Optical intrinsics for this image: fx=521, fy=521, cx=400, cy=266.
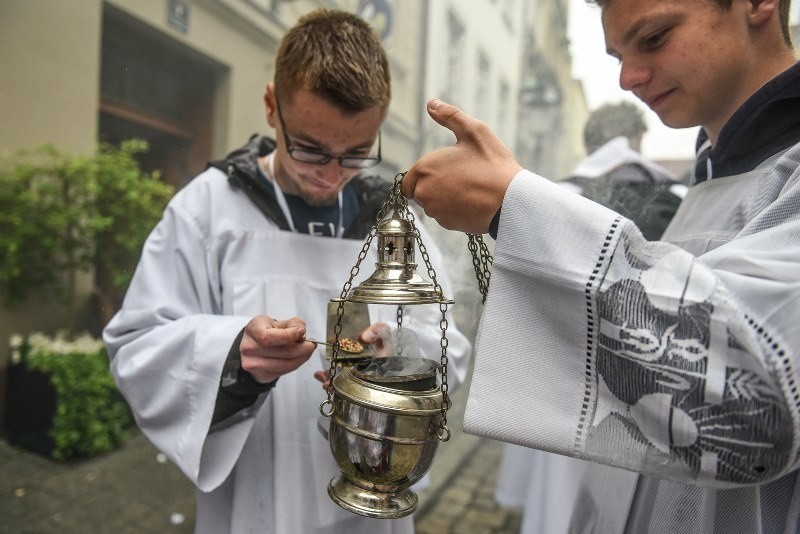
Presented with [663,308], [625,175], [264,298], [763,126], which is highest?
[625,175]

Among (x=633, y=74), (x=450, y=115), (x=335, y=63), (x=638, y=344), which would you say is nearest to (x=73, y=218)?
(x=335, y=63)

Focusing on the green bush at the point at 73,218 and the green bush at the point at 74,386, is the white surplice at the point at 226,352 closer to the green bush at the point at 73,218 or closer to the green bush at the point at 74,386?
the green bush at the point at 73,218

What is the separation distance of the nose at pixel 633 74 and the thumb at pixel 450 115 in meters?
0.59

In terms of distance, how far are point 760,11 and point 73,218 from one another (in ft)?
11.9

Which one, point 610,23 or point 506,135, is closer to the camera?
point 610,23

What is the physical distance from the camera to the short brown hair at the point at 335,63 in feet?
5.34

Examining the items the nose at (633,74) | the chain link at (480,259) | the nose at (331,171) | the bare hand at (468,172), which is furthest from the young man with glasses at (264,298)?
the nose at (633,74)

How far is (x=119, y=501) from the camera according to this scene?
3.23 m

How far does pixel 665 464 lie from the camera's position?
2.83 ft

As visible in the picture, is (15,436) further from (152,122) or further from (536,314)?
(536,314)

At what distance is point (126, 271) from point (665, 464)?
3422 mm

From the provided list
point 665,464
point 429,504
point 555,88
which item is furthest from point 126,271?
point 555,88

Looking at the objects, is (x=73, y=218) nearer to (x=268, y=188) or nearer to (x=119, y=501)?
(x=119, y=501)

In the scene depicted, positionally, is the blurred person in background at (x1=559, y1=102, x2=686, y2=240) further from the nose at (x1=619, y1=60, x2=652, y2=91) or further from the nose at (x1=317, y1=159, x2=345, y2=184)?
the nose at (x1=317, y1=159, x2=345, y2=184)
